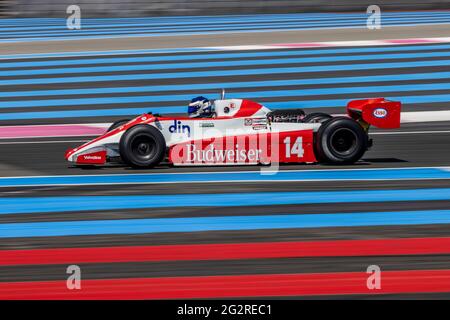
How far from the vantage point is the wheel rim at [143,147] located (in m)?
9.76

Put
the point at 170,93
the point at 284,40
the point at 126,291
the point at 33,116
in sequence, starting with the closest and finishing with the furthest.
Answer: the point at 126,291
the point at 33,116
the point at 170,93
the point at 284,40

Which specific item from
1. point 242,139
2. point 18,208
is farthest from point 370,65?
point 18,208

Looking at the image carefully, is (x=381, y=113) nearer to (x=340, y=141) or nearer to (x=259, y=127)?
(x=340, y=141)

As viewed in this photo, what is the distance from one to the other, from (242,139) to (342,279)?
3.80 m

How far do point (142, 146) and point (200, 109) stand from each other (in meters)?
0.69

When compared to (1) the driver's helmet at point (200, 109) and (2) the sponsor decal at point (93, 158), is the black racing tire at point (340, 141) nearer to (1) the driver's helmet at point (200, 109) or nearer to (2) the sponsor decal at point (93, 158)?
(1) the driver's helmet at point (200, 109)

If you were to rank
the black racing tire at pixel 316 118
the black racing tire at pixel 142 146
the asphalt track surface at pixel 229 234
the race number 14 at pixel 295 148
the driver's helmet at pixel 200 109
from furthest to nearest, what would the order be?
Answer: 1. the black racing tire at pixel 316 118
2. the driver's helmet at pixel 200 109
3. the race number 14 at pixel 295 148
4. the black racing tire at pixel 142 146
5. the asphalt track surface at pixel 229 234

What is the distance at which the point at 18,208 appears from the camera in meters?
8.52

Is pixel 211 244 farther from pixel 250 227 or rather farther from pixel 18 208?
pixel 18 208

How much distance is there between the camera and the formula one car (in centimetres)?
977

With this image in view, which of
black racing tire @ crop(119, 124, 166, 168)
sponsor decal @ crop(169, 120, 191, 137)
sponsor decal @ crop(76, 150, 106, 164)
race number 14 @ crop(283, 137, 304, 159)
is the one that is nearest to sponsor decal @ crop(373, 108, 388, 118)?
race number 14 @ crop(283, 137, 304, 159)

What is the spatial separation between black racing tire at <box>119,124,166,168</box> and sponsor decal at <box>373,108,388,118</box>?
213 cm

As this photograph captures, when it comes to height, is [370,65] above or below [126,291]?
above

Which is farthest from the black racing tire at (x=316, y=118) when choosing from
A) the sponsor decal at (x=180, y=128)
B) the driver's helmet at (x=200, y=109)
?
the sponsor decal at (x=180, y=128)
